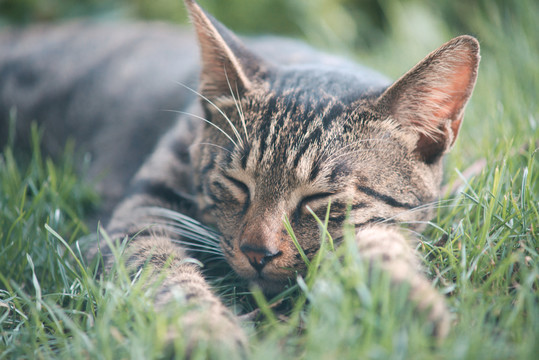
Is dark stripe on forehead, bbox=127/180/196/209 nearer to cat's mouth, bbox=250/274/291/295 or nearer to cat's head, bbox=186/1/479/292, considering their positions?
cat's head, bbox=186/1/479/292

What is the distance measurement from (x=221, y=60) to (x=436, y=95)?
82 cm

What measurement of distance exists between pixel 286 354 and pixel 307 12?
4.43m

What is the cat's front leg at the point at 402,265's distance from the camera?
3.87 feet

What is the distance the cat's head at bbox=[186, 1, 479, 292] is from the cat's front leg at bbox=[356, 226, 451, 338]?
0.12 meters

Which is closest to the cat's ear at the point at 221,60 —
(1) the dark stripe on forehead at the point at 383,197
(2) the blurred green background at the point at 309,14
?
(1) the dark stripe on forehead at the point at 383,197

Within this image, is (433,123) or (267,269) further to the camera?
(433,123)

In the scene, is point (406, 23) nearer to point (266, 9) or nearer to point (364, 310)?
point (266, 9)

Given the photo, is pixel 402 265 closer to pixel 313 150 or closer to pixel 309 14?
pixel 313 150

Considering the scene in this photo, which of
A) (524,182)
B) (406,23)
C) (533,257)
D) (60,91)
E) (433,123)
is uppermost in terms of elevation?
(406,23)

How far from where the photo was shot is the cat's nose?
1516mm

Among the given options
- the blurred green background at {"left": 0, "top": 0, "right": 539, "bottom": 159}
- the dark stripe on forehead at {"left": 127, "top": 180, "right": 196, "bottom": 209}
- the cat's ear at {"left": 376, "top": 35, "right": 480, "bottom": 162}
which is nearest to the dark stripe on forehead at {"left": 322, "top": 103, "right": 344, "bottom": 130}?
the cat's ear at {"left": 376, "top": 35, "right": 480, "bottom": 162}

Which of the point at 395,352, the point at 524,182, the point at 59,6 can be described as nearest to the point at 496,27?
the point at 524,182

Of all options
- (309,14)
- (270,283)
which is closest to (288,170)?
(270,283)

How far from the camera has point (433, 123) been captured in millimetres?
1732
